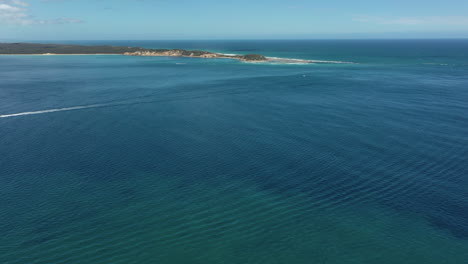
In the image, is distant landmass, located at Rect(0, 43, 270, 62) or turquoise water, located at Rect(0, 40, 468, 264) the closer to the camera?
turquoise water, located at Rect(0, 40, 468, 264)

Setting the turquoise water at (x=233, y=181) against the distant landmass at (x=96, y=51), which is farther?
the distant landmass at (x=96, y=51)

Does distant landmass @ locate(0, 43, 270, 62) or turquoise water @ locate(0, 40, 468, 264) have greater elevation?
distant landmass @ locate(0, 43, 270, 62)

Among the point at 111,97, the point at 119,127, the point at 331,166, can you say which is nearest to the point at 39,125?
the point at 119,127

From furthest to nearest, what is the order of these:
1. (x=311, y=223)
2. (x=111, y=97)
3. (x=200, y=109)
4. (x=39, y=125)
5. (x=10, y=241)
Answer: (x=111, y=97) < (x=200, y=109) < (x=39, y=125) < (x=311, y=223) < (x=10, y=241)

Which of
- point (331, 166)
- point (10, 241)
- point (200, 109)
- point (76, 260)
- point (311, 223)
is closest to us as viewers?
point (76, 260)

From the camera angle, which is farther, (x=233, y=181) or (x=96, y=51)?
(x=96, y=51)

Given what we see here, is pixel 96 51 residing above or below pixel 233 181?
above

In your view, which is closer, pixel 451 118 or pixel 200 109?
pixel 451 118

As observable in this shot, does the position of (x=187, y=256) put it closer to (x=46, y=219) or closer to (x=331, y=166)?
(x=46, y=219)
